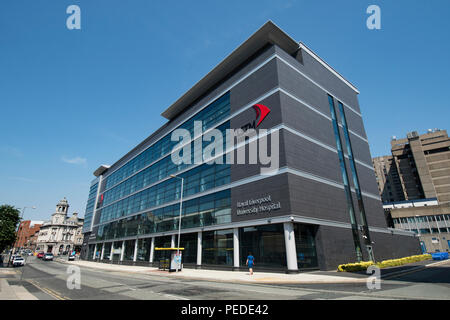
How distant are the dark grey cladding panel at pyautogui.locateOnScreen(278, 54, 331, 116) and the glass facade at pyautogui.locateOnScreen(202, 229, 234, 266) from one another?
1891 centimetres

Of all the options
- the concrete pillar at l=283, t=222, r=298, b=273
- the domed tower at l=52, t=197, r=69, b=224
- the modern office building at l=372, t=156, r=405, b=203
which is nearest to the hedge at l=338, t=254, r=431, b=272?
the concrete pillar at l=283, t=222, r=298, b=273

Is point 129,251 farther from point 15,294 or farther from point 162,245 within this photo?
point 15,294

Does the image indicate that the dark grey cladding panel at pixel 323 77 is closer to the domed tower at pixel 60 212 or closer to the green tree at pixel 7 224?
the green tree at pixel 7 224

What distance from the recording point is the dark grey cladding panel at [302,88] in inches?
1124

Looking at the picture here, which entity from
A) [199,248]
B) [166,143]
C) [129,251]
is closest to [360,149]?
[199,248]

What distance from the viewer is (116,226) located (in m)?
58.6

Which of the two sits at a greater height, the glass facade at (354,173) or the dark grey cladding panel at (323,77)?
the dark grey cladding panel at (323,77)

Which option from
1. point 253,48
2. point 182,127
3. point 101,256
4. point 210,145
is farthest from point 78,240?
point 253,48

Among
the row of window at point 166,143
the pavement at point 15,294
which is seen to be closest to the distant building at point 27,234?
the row of window at point 166,143

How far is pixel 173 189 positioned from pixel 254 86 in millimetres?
22478

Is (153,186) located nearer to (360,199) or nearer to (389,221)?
(360,199)

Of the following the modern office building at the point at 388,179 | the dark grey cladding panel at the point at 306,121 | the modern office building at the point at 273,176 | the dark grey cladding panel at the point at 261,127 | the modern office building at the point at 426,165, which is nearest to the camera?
the modern office building at the point at 273,176

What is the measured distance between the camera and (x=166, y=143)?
1905 inches

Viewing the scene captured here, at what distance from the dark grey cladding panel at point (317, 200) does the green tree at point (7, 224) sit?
45628mm
